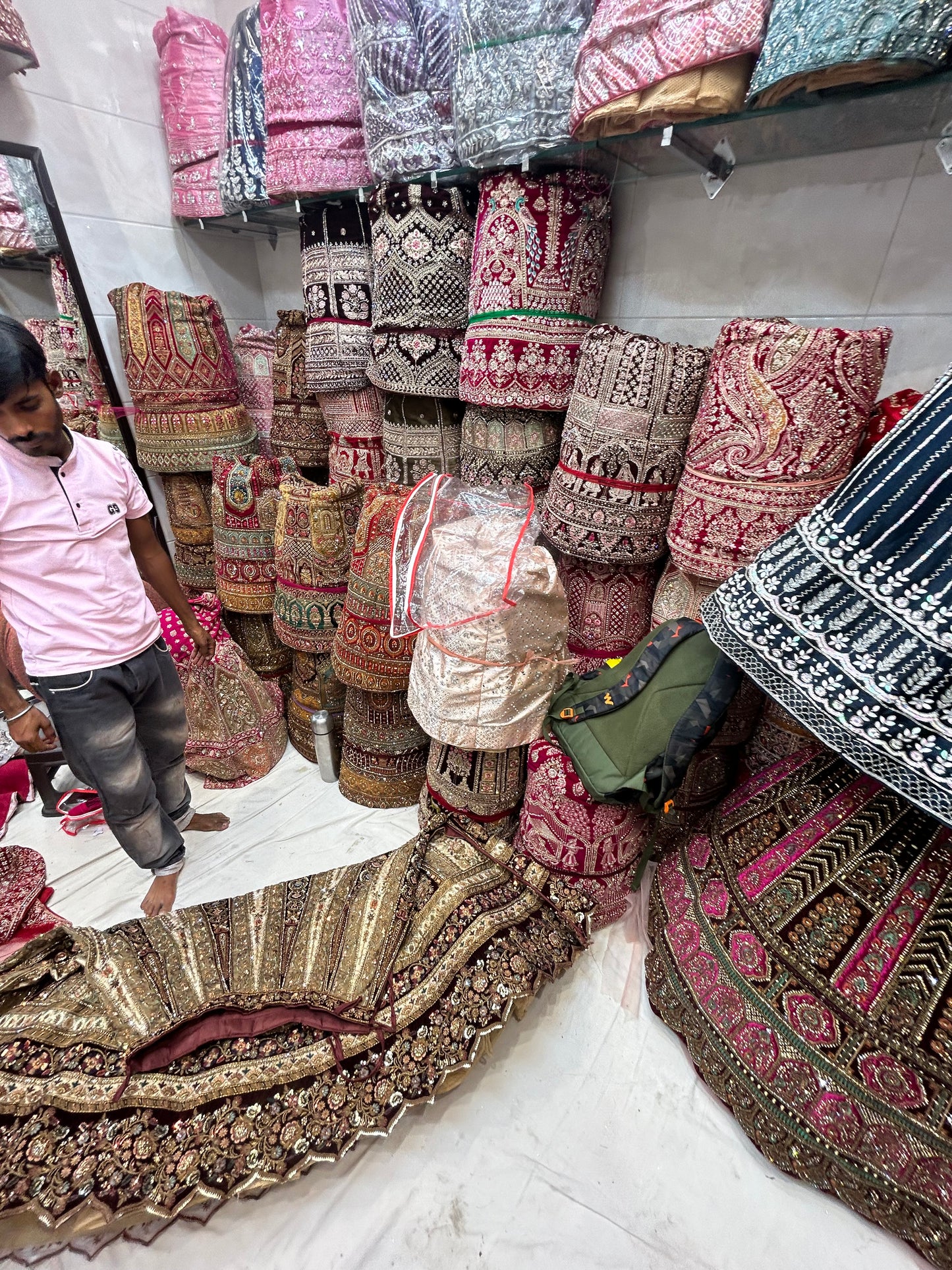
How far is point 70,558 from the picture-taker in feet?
4.14

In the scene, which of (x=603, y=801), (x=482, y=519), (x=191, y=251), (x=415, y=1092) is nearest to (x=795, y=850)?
(x=603, y=801)

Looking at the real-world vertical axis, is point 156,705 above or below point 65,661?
below

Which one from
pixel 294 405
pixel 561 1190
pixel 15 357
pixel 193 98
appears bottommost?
pixel 561 1190

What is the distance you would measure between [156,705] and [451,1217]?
1325 millimetres

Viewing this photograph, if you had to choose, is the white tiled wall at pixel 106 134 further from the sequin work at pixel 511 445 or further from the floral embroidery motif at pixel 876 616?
the floral embroidery motif at pixel 876 616

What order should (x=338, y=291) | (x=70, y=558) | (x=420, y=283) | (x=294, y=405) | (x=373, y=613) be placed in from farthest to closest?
(x=294, y=405) → (x=338, y=291) → (x=373, y=613) → (x=420, y=283) → (x=70, y=558)

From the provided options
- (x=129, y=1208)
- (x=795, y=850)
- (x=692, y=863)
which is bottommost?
(x=129, y=1208)

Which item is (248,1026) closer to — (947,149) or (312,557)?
(312,557)

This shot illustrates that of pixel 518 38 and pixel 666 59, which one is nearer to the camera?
pixel 666 59

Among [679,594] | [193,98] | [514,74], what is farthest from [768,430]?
Answer: [193,98]

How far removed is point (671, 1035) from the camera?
1.27 metres

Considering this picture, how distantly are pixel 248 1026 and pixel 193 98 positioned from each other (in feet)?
9.11

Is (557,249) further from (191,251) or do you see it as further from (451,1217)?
(451,1217)

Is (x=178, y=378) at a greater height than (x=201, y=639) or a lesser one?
greater
